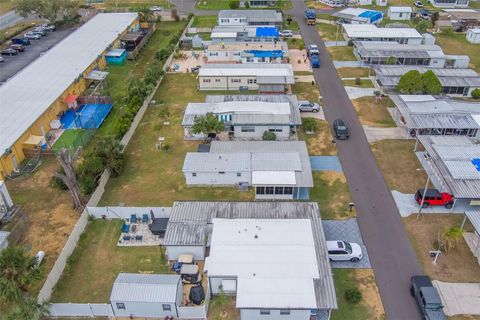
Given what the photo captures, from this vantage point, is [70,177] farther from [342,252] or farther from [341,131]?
[341,131]


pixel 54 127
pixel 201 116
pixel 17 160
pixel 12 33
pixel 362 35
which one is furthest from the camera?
pixel 12 33

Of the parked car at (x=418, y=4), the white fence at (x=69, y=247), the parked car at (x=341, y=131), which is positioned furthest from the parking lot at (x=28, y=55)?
the parked car at (x=418, y=4)

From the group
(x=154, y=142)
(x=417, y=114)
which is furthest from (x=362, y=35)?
(x=154, y=142)

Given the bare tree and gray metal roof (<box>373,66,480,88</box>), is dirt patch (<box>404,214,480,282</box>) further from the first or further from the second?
the bare tree

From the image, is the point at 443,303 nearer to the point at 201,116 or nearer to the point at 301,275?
the point at 301,275

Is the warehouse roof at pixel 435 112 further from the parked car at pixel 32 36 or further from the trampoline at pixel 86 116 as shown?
the parked car at pixel 32 36

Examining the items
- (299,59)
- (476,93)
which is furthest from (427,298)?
(299,59)
